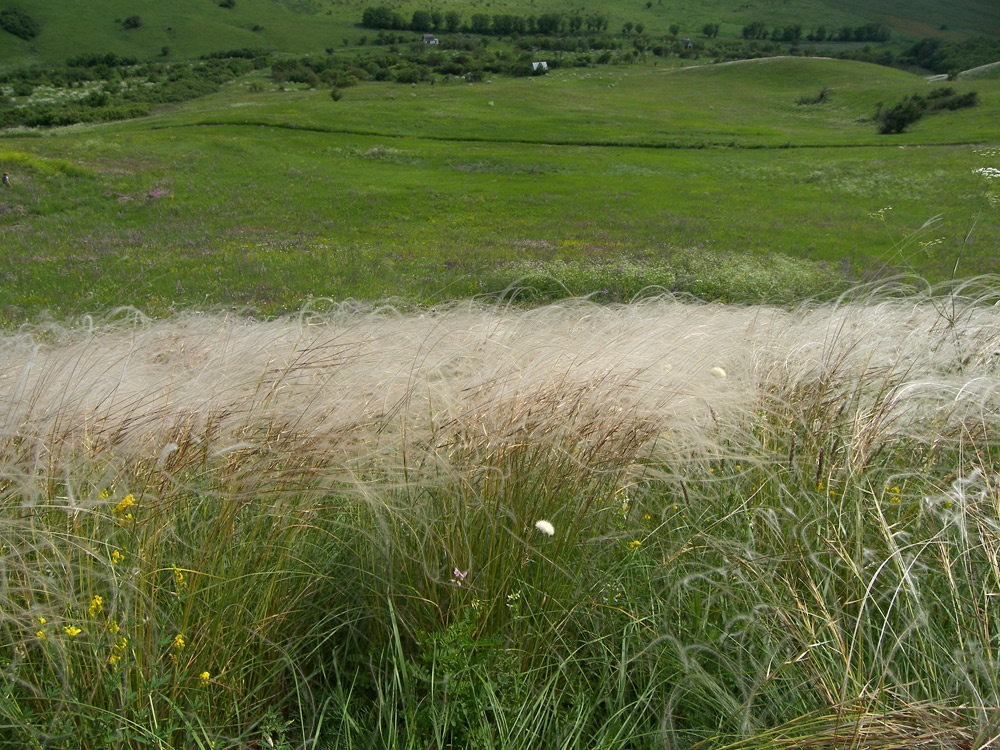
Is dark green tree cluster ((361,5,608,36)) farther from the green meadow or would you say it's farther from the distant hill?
the green meadow

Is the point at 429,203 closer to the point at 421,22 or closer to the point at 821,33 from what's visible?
the point at 421,22

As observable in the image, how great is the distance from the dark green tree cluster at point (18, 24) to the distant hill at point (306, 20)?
0.21m

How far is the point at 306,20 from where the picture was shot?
517 ft

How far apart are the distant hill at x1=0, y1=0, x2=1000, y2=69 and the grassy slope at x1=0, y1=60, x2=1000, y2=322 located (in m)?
106

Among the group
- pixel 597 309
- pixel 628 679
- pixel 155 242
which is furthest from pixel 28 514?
pixel 155 242

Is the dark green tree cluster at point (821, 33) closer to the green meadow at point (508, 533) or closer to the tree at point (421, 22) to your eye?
the tree at point (421, 22)

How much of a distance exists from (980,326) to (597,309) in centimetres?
291

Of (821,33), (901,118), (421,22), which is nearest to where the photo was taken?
(901,118)

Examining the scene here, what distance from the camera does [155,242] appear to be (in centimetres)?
1819

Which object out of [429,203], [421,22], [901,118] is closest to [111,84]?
[421,22]

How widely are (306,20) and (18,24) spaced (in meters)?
63.0

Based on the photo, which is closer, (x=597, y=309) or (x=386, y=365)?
(x=386, y=365)

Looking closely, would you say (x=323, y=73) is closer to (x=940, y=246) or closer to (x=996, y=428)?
(x=940, y=246)

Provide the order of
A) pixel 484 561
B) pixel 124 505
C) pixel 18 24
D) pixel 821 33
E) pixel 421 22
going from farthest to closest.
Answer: pixel 821 33
pixel 421 22
pixel 18 24
pixel 484 561
pixel 124 505
